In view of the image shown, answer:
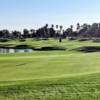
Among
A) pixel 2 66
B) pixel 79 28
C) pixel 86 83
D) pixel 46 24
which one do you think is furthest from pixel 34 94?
pixel 79 28

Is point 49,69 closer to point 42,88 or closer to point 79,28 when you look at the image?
point 42,88

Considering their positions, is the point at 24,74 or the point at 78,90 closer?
the point at 78,90

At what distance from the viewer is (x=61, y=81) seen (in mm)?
15086

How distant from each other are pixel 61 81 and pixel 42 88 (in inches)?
64.4

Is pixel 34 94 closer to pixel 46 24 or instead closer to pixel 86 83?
pixel 86 83

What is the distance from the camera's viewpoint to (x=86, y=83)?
1487 centimetres

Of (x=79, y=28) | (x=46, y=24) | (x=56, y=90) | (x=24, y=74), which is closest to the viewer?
(x=56, y=90)

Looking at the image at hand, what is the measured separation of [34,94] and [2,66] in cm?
862

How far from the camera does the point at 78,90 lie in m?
13.6

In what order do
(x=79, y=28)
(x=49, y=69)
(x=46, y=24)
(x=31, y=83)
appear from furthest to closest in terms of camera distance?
(x=79, y=28), (x=46, y=24), (x=49, y=69), (x=31, y=83)

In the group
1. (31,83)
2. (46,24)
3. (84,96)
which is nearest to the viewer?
(84,96)

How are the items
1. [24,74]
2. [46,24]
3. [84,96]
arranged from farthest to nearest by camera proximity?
[46,24] < [24,74] < [84,96]

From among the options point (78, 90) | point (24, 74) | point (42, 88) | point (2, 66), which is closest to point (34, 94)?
point (42, 88)

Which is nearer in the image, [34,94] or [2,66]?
[34,94]
